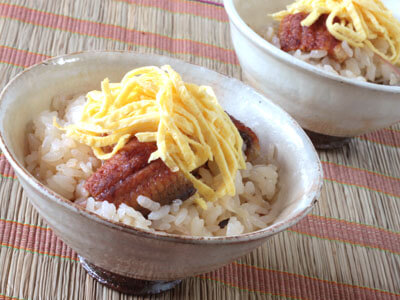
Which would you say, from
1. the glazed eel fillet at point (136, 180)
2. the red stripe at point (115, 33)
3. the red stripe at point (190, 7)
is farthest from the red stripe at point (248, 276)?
the red stripe at point (190, 7)

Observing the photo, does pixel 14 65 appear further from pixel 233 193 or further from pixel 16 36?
pixel 233 193

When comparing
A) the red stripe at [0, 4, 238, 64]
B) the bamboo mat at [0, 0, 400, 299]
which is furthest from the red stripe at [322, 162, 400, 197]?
the red stripe at [0, 4, 238, 64]

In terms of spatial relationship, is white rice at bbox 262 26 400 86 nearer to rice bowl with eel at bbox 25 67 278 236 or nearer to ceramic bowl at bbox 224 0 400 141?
ceramic bowl at bbox 224 0 400 141

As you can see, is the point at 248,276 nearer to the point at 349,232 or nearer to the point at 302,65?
the point at 349,232

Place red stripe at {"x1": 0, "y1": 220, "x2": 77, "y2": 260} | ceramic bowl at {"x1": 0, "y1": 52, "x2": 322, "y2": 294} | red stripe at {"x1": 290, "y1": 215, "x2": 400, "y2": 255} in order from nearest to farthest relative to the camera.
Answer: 1. ceramic bowl at {"x1": 0, "y1": 52, "x2": 322, "y2": 294}
2. red stripe at {"x1": 0, "y1": 220, "x2": 77, "y2": 260}
3. red stripe at {"x1": 290, "y1": 215, "x2": 400, "y2": 255}

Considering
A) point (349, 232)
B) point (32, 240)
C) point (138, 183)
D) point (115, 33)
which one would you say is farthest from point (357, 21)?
point (32, 240)

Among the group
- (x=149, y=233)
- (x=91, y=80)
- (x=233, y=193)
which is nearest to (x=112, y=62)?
(x=91, y=80)
